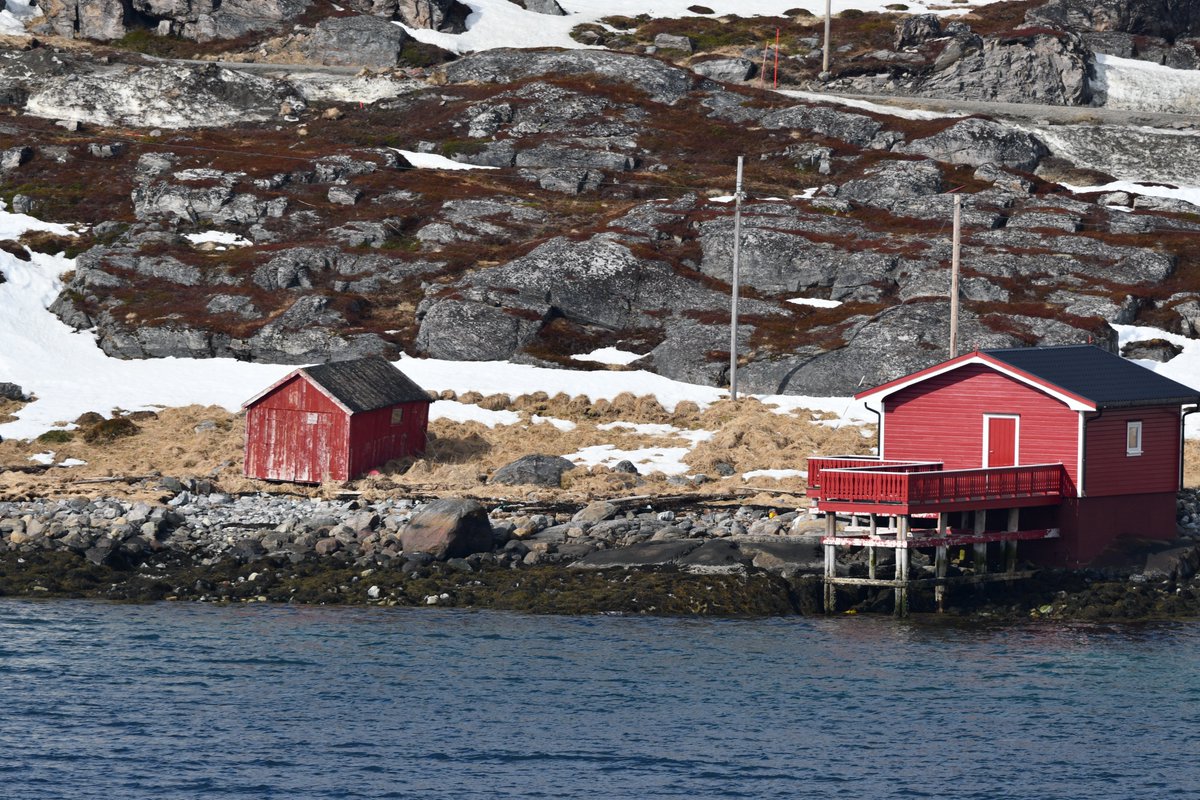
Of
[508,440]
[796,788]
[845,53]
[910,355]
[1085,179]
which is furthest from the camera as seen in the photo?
[845,53]

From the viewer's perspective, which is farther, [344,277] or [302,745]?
[344,277]

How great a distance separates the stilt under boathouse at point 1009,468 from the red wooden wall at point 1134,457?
36 millimetres

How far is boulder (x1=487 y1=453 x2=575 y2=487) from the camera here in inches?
1924

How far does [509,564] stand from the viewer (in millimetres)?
39250

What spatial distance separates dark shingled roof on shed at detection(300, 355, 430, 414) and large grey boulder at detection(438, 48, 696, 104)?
5227 centimetres

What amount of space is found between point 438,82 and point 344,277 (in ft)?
116

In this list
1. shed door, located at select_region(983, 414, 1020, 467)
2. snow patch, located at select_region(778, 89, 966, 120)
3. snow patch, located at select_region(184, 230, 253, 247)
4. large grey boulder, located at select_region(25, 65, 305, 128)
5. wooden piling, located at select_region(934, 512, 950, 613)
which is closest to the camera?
wooden piling, located at select_region(934, 512, 950, 613)

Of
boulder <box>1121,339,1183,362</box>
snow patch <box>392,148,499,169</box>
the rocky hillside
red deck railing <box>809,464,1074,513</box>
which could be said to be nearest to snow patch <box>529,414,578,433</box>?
the rocky hillside

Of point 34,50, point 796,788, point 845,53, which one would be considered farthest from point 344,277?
point 845,53

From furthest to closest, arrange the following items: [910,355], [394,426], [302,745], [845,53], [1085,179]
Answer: [845,53]
[1085,179]
[910,355]
[394,426]
[302,745]

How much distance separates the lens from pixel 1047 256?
72.3 meters

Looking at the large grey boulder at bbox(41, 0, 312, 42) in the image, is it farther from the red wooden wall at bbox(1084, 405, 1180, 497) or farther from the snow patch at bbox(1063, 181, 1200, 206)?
the red wooden wall at bbox(1084, 405, 1180, 497)

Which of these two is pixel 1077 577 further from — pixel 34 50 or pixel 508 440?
pixel 34 50

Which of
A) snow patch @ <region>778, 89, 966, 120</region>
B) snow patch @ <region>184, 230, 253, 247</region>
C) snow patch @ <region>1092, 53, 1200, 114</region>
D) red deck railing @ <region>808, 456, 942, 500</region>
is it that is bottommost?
red deck railing @ <region>808, 456, 942, 500</region>
